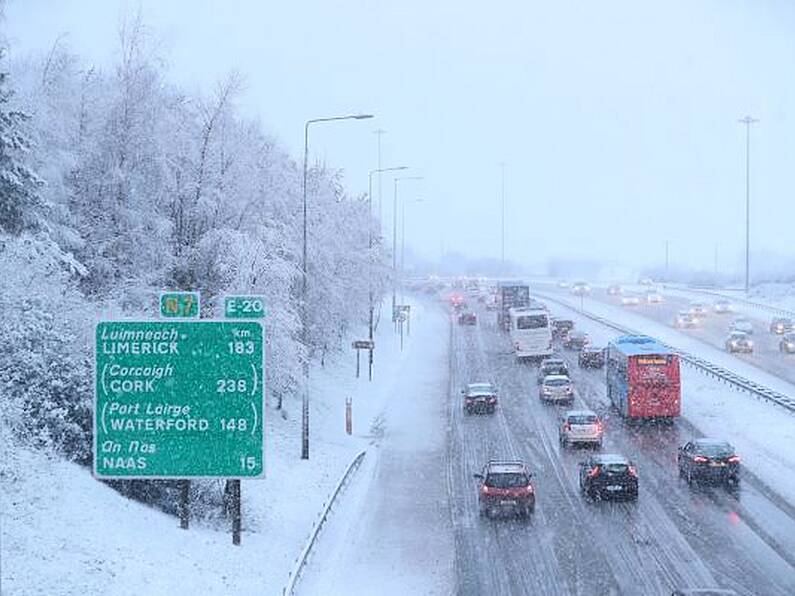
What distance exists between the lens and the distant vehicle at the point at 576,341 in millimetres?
72750

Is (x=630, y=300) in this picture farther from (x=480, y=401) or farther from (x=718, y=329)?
(x=480, y=401)

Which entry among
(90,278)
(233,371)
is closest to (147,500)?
(233,371)

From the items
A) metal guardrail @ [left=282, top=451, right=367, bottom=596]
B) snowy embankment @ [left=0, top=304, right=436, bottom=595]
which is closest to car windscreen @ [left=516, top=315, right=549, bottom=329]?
metal guardrail @ [left=282, top=451, right=367, bottom=596]

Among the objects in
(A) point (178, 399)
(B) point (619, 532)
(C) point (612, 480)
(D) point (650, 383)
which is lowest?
(B) point (619, 532)

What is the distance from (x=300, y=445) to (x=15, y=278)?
1557 cm

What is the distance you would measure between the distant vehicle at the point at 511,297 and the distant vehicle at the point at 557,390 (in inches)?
1402

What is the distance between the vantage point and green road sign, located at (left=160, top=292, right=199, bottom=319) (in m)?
18.2

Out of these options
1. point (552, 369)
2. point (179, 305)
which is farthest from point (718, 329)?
point (179, 305)

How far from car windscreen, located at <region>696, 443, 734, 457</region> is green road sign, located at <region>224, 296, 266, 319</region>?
1730 centimetres

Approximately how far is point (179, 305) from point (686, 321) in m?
72.6

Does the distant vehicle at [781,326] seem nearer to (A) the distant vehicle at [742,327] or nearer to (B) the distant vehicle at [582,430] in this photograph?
(A) the distant vehicle at [742,327]

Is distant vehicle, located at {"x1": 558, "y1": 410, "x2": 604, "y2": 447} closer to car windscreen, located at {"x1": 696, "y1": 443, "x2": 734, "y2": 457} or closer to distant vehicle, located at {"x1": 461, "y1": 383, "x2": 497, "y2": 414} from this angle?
car windscreen, located at {"x1": 696, "y1": 443, "x2": 734, "y2": 457}

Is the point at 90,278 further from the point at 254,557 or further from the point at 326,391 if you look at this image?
the point at 326,391

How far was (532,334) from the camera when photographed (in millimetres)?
66000
